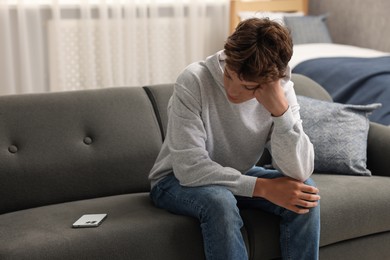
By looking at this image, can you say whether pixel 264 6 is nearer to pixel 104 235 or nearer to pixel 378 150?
pixel 378 150

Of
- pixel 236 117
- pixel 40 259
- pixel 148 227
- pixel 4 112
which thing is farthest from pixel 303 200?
pixel 4 112

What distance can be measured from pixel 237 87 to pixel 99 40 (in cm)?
257

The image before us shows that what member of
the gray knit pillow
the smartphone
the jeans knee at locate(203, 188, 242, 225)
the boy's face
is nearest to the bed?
the gray knit pillow

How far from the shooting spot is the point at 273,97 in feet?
5.62

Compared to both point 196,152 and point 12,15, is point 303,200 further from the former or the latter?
point 12,15

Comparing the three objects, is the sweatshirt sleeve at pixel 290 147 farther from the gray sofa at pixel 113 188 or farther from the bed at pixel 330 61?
the bed at pixel 330 61

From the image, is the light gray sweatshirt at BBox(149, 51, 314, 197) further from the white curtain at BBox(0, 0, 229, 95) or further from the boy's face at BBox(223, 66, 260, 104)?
the white curtain at BBox(0, 0, 229, 95)

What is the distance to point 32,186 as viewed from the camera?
200cm

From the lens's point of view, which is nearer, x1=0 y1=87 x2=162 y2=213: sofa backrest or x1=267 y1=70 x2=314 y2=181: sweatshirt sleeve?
x1=267 y1=70 x2=314 y2=181: sweatshirt sleeve

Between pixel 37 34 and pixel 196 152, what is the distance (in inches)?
97.4

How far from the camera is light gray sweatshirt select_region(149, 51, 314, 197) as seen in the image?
1.75 m

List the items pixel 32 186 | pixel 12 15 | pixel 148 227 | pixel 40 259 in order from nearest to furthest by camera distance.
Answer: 1. pixel 40 259
2. pixel 148 227
3. pixel 32 186
4. pixel 12 15

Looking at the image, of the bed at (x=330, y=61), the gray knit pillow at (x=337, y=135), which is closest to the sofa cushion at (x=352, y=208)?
the gray knit pillow at (x=337, y=135)

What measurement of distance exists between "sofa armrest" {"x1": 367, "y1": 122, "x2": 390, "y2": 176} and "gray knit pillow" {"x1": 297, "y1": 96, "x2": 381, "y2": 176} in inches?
1.6
